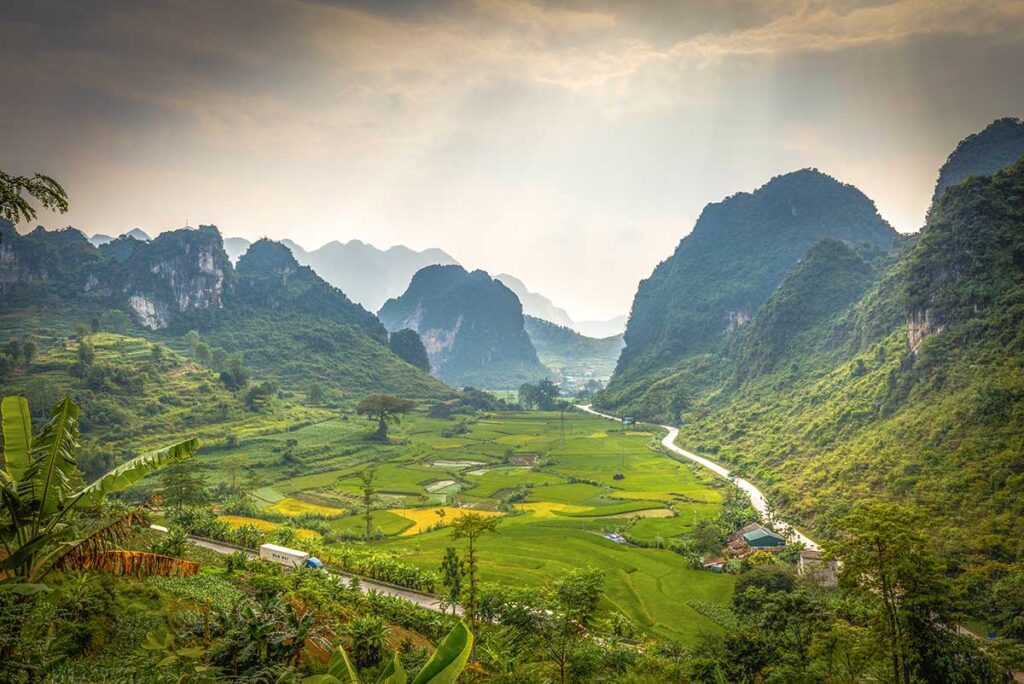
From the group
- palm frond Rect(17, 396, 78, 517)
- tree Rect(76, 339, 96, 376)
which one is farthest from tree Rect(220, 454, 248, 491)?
Answer: palm frond Rect(17, 396, 78, 517)

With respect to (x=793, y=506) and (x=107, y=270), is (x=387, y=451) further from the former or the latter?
(x=107, y=270)

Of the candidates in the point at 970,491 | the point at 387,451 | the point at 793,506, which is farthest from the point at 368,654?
the point at 387,451

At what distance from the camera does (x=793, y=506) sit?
30297 mm

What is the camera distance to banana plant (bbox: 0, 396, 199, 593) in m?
4.73

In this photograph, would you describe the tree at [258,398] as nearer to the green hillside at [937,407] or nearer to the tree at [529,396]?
the tree at [529,396]

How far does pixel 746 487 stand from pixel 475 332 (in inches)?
4781

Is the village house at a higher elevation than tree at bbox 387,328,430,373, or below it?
→ below

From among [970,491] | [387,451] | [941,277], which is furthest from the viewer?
[387,451]

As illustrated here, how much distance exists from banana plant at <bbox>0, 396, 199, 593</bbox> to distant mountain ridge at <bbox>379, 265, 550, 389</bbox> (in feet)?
462

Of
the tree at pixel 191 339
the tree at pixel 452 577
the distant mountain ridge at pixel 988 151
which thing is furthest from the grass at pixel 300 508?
the distant mountain ridge at pixel 988 151

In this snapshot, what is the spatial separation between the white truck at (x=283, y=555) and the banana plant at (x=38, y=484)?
543 inches

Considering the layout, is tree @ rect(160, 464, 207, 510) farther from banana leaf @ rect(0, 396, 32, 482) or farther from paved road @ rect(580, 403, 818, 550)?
paved road @ rect(580, 403, 818, 550)

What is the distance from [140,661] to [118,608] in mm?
1877

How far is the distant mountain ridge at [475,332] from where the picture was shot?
15112cm
